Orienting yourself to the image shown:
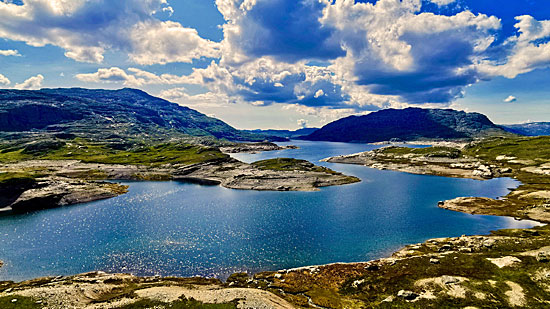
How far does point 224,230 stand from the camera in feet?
272

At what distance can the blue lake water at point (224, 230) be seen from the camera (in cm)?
6231

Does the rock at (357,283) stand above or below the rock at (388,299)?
below

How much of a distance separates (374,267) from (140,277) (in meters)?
47.3

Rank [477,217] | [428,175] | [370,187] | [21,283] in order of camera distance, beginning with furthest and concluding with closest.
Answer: [428,175] → [370,187] → [477,217] → [21,283]

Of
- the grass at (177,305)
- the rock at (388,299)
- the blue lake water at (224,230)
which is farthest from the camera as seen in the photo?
the blue lake water at (224,230)

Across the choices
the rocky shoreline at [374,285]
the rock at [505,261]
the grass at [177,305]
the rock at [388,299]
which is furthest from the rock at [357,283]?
the rock at [505,261]

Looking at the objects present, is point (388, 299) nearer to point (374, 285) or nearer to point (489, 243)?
point (374, 285)

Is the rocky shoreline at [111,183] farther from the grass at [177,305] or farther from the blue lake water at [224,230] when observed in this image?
the grass at [177,305]

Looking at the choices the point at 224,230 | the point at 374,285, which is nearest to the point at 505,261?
the point at 374,285

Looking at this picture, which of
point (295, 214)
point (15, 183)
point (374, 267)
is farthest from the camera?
point (15, 183)

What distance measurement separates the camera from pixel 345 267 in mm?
56812

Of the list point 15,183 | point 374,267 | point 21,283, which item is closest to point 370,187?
point 374,267

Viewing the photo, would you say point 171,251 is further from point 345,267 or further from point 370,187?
point 370,187

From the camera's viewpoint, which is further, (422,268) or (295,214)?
(295,214)
